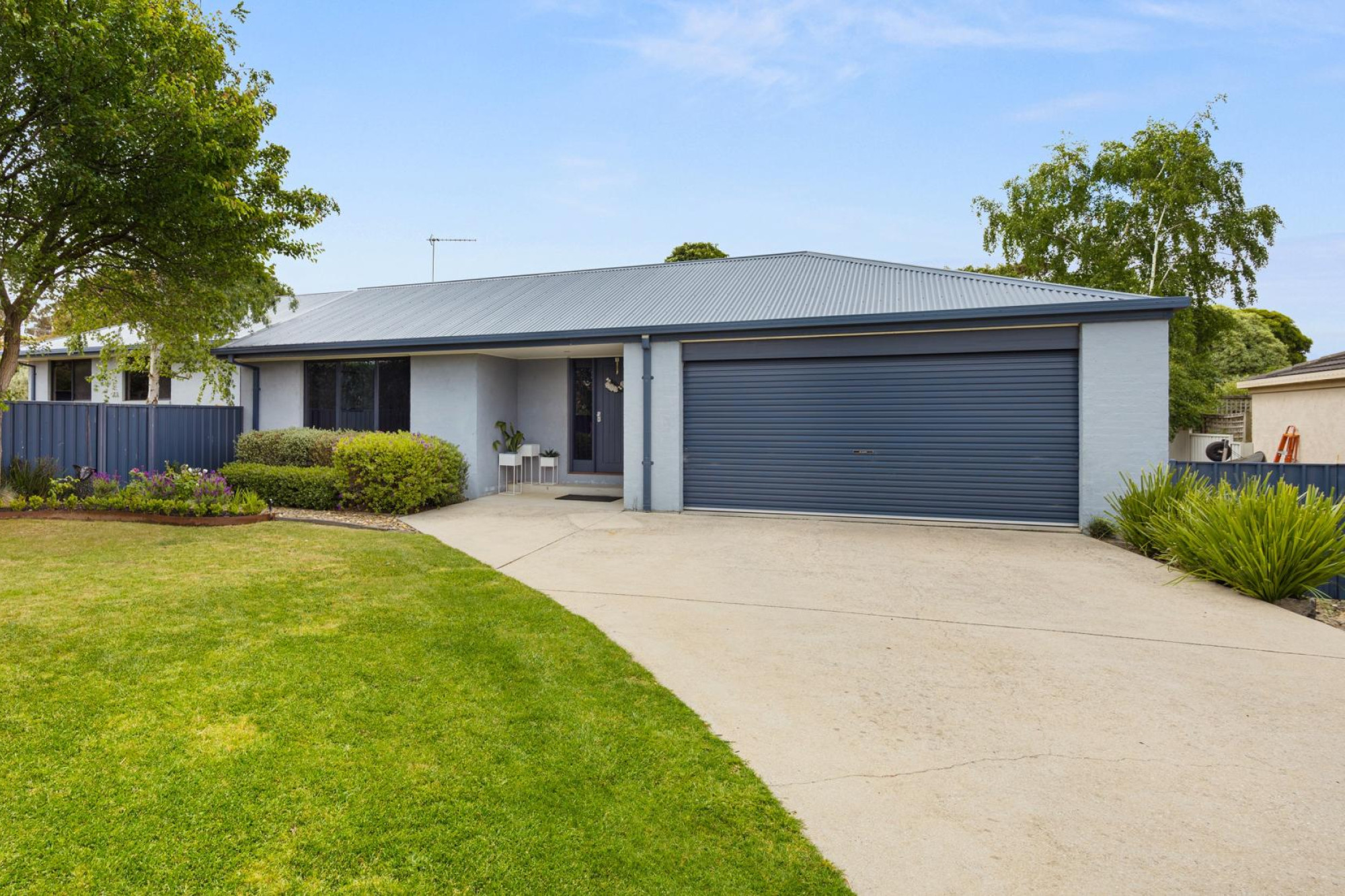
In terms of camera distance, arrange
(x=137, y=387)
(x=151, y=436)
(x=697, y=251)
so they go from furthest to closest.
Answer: (x=697, y=251) → (x=137, y=387) → (x=151, y=436)

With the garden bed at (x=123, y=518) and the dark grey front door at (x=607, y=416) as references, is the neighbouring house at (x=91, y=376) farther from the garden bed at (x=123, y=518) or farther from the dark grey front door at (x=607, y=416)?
the dark grey front door at (x=607, y=416)

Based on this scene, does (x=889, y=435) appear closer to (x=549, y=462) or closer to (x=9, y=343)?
(x=549, y=462)

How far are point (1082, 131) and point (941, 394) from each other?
65.0 ft

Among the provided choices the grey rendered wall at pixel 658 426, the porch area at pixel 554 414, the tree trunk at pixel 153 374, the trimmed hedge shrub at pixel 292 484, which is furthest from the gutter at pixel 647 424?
the tree trunk at pixel 153 374

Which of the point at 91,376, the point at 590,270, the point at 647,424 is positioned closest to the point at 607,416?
the point at 647,424

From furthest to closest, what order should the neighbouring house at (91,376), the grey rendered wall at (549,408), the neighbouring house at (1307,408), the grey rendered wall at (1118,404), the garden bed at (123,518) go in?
the neighbouring house at (91,376), the grey rendered wall at (549,408), the neighbouring house at (1307,408), the garden bed at (123,518), the grey rendered wall at (1118,404)

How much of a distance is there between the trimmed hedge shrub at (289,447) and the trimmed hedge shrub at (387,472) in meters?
0.67

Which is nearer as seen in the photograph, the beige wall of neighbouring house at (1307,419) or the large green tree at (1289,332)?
the beige wall of neighbouring house at (1307,419)

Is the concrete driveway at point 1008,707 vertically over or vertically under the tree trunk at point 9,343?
under

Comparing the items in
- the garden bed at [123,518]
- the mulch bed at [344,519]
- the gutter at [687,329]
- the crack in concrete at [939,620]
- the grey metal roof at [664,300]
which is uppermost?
the grey metal roof at [664,300]

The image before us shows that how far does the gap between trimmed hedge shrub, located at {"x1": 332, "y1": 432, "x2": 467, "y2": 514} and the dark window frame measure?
37.6ft

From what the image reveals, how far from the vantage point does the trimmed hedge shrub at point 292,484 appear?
10.2 meters

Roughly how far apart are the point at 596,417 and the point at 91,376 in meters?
11.9

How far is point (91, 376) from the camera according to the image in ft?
48.7
